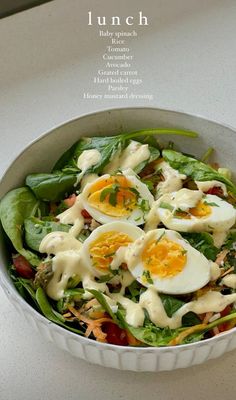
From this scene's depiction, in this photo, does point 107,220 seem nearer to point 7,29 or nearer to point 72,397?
point 72,397

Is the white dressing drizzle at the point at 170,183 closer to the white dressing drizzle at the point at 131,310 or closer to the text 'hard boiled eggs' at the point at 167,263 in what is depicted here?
the text 'hard boiled eggs' at the point at 167,263

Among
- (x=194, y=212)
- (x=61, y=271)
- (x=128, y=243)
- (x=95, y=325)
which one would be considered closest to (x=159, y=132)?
(x=194, y=212)

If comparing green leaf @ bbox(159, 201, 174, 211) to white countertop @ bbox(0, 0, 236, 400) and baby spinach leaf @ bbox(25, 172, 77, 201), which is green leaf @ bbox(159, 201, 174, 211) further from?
white countertop @ bbox(0, 0, 236, 400)

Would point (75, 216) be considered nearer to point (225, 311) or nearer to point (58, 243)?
point (58, 243)

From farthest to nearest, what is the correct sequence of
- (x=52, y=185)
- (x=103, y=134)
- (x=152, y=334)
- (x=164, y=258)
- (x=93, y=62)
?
1. (x=93, y=62)
2. (x=103, y=134)
3. (x=52, y=185)
4. (x=164, y=258)
5. (x=152, y=334)

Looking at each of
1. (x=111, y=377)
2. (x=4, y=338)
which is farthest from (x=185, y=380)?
(x=4, y=338)

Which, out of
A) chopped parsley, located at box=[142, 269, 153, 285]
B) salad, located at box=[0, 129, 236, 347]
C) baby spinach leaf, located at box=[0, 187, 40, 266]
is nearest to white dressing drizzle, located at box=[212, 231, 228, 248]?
salad, located at box=[0, 129, 236, 347]
